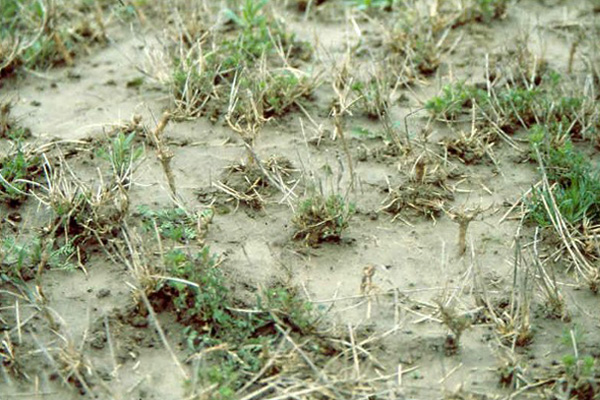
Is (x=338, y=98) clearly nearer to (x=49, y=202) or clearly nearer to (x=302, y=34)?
(x=302, y=34)

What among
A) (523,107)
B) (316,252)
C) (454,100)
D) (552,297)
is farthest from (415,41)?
(552,297)

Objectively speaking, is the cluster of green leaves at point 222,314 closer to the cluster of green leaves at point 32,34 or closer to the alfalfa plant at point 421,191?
the alfalfa plant at point 421,191

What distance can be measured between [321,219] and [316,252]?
0.15 metres

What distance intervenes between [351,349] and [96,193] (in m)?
1.53

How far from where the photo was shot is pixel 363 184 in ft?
14.1

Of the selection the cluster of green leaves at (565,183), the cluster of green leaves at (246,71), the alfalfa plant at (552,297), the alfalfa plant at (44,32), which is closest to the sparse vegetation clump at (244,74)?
the cluster of green leaves at (246,71)

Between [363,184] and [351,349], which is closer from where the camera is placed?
[351,349]

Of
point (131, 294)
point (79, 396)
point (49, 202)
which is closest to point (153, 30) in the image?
point (49, 202)

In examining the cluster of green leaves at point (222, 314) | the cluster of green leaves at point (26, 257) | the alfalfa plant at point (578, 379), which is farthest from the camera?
the cluster of green leaves at point (26, 257)

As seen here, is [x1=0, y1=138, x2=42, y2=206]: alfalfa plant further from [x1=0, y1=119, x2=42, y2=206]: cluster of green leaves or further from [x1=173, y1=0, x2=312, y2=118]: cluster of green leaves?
[x1=173, y1=0, x2=312, y2=118]: cluster of green leaves

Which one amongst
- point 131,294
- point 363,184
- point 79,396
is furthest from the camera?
point 363,184

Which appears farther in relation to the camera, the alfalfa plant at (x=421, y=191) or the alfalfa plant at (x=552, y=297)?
the alfalfa plant at (x=421, y=191)

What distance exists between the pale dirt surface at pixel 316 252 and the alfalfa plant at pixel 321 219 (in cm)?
6

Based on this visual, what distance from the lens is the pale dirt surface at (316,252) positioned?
3416mm
